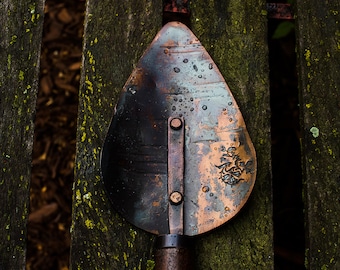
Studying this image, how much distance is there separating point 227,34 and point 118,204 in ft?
1.53

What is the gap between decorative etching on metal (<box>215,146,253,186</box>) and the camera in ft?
4.25

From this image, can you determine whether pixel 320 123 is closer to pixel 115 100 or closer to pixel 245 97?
pixel 245 97

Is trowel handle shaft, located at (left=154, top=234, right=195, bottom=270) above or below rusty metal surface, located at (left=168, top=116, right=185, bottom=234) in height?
below

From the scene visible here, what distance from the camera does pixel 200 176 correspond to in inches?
51.3

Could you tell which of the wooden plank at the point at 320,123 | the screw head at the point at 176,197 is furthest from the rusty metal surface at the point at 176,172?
the wooden plank at the point at 320,123

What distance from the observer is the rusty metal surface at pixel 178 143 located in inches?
50.5

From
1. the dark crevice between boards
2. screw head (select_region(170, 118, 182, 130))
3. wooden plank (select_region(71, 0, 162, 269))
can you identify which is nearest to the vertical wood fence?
wooden plank (select_region(71, 0, 162, 269))

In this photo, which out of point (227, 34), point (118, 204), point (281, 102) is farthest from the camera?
point (281, 102)

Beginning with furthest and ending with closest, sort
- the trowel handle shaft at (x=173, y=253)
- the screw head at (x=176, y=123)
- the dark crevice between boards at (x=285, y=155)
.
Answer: the dark crevice between boards at (x=285, y=155) → the screw head at (x=176, y=123) → the trowel handle shaft at (x=173, y=253)

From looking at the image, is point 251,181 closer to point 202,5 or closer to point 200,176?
point 200,176

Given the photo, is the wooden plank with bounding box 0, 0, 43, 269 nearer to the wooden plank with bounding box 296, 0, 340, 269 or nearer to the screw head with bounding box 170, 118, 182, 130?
the screw head with bounding box 170, 118, 182, 130

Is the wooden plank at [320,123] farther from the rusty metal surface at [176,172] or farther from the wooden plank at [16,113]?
the wooden plank at [16,113]

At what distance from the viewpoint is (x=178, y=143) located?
4.33 feet

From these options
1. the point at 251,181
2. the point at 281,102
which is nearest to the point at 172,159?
the point at 251,181
